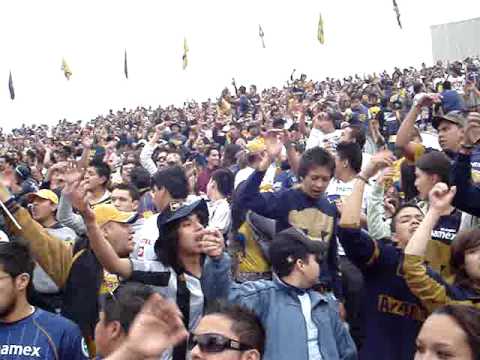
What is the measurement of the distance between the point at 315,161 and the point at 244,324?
234 centimetres

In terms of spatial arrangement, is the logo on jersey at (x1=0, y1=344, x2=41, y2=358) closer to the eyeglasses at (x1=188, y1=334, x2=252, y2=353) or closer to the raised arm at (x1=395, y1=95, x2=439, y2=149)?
the eyeglasses at (x1=188, y1=334, x2=252, y2=353)

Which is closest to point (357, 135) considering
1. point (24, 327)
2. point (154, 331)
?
point (24, 327)

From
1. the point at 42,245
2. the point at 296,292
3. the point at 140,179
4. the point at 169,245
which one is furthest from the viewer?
the point at 140,179

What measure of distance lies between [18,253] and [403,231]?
2.05 m

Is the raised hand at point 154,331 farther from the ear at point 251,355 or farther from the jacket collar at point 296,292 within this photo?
the jacket collar at point 296,292

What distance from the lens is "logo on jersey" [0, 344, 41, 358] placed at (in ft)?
10.2

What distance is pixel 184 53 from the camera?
29141mm

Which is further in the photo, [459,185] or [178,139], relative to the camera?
[178,139]

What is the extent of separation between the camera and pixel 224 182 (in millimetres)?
6305

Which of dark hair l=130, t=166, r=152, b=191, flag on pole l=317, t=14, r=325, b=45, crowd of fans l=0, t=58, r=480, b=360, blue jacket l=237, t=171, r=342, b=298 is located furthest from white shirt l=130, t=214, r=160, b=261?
flag on pole l=317, t=14, r=325, b=45

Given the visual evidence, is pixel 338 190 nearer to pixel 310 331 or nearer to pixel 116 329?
pixel 310 331

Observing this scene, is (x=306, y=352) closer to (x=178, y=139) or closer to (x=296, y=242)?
(x=296, y=242)

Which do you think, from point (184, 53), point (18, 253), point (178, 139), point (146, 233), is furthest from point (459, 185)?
point (184, 53)

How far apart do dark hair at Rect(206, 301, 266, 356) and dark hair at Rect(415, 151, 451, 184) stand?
1.97m
